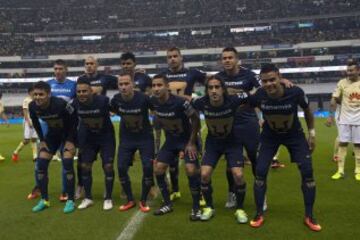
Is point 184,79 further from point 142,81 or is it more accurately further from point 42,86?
point 42,86

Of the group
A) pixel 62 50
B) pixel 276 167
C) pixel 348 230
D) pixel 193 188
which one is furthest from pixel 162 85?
pixel 62 50

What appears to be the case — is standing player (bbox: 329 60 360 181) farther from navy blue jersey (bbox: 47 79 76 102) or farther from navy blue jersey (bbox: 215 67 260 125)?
navy blue jersey (bbox: 47 79 76 102)

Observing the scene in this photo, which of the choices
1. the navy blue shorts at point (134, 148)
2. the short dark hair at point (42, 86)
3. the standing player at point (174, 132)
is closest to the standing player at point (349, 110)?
the standing player at point (174, 132)

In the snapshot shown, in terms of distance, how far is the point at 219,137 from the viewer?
20.3 ft

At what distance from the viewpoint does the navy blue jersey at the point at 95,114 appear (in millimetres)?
6844

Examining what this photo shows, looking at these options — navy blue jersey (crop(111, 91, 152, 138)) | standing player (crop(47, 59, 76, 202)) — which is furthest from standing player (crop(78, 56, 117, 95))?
navy blue jersey (crop(111, 91, 152, 138))

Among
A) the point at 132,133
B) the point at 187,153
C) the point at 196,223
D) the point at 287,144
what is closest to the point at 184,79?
the point at 132,133

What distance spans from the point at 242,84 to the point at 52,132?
3.45m

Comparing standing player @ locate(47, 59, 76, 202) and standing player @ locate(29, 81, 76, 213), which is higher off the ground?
standing player @ locate(47, 59, 76, 202)

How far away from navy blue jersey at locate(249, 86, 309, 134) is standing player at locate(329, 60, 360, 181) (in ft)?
9.82

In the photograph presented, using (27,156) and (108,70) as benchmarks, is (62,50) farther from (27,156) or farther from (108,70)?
(27,156)

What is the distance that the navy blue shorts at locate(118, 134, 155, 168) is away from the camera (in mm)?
6699

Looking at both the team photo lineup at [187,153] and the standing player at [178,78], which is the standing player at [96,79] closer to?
the team photo lineup at [187,153]

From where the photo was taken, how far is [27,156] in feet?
47.0
